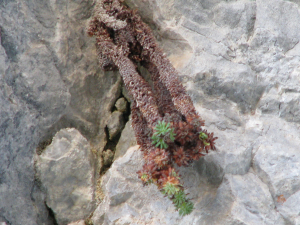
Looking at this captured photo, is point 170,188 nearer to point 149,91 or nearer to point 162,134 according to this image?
point 162,134

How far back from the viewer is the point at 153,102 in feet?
11.2

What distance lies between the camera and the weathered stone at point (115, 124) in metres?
4.34

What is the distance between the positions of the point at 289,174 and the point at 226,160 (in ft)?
2.47

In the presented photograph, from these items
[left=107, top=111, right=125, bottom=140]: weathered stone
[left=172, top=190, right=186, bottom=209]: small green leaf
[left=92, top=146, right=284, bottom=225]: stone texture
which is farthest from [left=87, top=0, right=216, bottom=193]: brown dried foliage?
[left=107, top=111, right=125, bottom=140]: weathered stone

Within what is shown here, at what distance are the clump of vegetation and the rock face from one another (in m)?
0.35

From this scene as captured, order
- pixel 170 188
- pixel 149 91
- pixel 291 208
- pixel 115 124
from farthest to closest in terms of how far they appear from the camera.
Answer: pixel 115 124 < pixel 149 91 < pixel 291 208 < pixel 170 188

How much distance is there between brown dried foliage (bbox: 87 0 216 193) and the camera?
121 inches

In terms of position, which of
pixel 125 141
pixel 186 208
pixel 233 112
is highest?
pixel 233 112

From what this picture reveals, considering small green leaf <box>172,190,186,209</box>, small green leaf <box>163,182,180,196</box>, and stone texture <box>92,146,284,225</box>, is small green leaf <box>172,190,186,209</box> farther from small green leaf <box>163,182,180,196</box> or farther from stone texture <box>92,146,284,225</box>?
stone texture <box>92,146,284,225</box>

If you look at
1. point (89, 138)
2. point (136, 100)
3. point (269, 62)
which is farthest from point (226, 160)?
point (89, 138)

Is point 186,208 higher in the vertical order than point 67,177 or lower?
higher

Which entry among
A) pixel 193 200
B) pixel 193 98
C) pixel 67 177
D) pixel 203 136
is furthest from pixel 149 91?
pixel 67 177

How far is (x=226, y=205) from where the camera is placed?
132 inches

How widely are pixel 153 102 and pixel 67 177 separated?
1.49m
